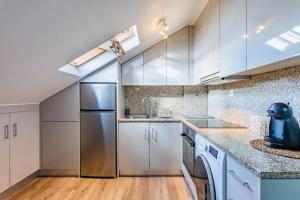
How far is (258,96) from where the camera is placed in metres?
2.19

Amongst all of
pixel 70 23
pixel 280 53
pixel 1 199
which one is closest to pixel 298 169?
pixel 280 53

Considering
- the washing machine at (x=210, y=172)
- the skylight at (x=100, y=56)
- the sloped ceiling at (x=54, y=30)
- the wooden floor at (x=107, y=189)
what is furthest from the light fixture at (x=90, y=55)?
the washing machine at (x=210, y=172)

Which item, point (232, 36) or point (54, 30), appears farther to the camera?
point (232, 36)

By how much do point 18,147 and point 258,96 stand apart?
289 centimetres

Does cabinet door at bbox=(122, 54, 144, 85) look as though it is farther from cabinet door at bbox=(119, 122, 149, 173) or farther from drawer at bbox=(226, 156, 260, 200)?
drawer at bbox=(226, 156, 260, 200)

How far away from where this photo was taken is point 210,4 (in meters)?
2.66

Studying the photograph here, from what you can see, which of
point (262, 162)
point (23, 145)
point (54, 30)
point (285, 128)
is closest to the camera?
point (262, 162)

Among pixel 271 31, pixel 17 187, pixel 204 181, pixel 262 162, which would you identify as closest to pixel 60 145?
pixel 17 187

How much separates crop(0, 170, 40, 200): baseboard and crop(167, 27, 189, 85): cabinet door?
8.03ft

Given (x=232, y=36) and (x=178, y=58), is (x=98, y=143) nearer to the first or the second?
(x=178, y=58)

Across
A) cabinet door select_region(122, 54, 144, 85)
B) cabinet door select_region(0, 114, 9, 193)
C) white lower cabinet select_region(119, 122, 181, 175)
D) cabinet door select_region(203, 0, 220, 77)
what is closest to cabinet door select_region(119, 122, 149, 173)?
white lower cabinet select_region(119, 122, 181, 175)

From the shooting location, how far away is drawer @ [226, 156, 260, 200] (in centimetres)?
109

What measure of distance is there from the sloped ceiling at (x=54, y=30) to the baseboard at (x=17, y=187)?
1057mm

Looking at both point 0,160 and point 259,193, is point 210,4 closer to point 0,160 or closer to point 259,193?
point 259,193
